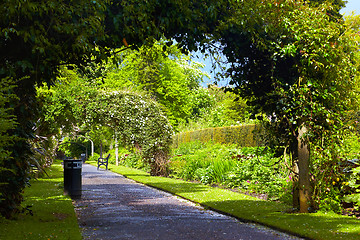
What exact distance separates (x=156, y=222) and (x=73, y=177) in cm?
575

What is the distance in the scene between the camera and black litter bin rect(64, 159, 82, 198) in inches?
538

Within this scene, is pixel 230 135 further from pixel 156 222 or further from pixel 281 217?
pixel 156 222

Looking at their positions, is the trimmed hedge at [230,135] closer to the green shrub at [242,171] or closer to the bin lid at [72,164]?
the green shrub at [242,171]

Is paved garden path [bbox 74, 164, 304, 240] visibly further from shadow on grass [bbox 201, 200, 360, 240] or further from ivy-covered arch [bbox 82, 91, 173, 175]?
ivy-covered arch [bbox 82, 91, 173, 175]

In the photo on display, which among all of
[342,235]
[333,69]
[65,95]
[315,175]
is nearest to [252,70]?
[333,69]

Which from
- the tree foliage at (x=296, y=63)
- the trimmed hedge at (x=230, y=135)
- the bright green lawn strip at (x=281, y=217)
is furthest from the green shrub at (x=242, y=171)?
the trimmed hedge at (x=230, y=135)

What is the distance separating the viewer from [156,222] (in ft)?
29.3

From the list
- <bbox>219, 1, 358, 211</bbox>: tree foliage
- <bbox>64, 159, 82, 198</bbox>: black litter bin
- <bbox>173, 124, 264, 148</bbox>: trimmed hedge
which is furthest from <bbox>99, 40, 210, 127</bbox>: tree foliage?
<bbox>219, 1, 358, 211</bbox>: tree foliage

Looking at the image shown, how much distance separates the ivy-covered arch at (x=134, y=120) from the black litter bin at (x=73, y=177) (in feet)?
23.9

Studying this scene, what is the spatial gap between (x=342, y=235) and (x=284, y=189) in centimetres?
500

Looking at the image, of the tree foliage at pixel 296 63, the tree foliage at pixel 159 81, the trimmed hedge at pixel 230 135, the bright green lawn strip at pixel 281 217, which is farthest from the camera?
the tree foliage at pixel 159 81

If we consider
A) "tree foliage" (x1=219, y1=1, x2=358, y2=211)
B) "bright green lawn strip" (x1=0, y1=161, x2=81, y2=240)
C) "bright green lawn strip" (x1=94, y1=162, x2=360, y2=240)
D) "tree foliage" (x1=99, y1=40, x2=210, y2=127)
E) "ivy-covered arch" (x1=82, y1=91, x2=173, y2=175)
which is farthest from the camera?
"tree foliage" (x1=99, y1=40, x2=210, y2=127)

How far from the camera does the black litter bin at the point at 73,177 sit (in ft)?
44.8

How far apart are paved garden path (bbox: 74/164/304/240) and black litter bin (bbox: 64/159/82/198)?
437 mm
